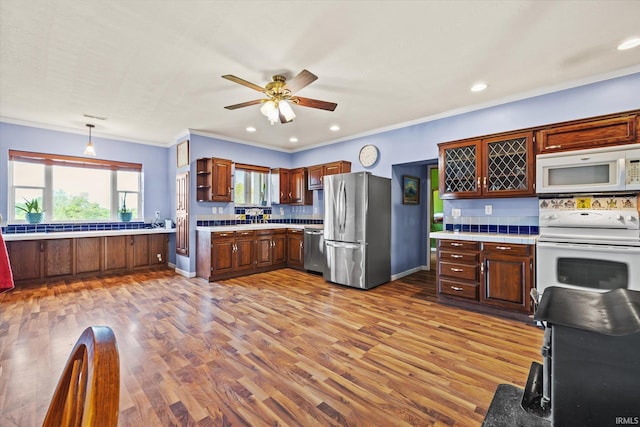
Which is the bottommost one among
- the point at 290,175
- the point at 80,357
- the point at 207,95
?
the point at 80,357

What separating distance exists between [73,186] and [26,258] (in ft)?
4.59

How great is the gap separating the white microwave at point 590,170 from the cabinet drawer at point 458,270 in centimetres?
112

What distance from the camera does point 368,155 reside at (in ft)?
16.9

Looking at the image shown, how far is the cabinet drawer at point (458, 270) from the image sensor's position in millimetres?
3424

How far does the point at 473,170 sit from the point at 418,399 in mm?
2897

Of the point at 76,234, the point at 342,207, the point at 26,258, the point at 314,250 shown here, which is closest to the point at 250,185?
the point at 314,250

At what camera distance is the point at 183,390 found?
1.92 meters

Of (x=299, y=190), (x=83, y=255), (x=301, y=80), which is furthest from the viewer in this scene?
(x=299, y=190)

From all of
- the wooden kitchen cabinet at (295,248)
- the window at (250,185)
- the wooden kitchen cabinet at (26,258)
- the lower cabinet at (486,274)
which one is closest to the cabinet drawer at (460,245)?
the lower cabinet at (486,274)

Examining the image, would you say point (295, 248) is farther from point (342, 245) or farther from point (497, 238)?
point (497, 238)

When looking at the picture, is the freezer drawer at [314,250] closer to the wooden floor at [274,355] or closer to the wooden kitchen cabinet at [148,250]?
the wooden floor at [274,355]

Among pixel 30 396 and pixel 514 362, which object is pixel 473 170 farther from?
pixel 30 396

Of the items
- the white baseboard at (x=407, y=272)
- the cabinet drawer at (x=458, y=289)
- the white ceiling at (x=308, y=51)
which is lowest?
the white baseboard at (x=407, y=272)

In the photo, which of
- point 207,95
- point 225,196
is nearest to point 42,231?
point 225,196
